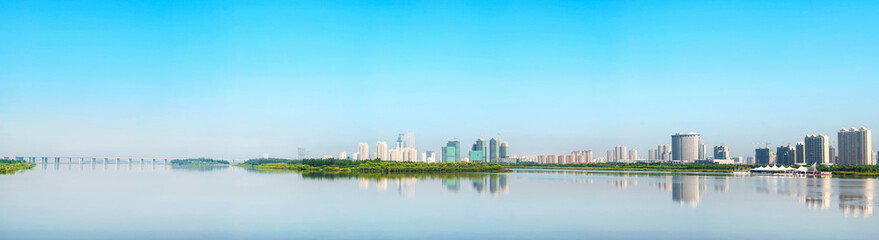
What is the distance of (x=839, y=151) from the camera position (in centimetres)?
7656

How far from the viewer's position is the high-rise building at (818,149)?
76.5 meters

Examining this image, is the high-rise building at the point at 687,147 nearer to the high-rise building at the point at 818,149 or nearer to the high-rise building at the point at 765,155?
the high-rise building at the point at 765,155

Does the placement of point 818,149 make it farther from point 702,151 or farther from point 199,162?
point 199,162

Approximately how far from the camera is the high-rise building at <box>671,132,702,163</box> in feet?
401

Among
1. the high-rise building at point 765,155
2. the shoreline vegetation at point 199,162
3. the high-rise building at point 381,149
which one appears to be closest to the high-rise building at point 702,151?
the high-rise building at point 765,155

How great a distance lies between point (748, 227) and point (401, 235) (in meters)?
7.10

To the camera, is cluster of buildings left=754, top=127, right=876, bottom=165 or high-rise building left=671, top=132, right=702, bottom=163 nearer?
cluster of buildings left=754, top=127, right=876, bottom=165

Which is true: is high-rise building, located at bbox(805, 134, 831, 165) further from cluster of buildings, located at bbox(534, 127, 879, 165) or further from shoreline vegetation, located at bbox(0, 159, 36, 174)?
shoreline vegetation, located at bbox(0, 159, 36, 174)

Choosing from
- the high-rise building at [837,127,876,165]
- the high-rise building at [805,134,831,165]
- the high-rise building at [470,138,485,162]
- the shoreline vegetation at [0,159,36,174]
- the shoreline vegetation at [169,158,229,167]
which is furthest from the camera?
the high-rise building at [470,138,485,162]

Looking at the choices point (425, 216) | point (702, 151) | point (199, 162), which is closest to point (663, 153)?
point (702, 151)

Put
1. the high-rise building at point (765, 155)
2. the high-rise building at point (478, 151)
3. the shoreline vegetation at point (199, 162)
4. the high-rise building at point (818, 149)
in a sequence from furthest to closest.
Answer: the high-rise building at point (478, 151) → the shoreline vegetation at point (199, 162) → the high-rise building at point (765, 155) → the high-rise building at point (818, 149)

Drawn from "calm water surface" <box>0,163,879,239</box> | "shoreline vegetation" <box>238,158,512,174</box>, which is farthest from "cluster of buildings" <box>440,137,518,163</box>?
"calm water surface" <box>0,163,879,239</box>

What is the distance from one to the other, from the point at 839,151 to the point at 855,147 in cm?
270

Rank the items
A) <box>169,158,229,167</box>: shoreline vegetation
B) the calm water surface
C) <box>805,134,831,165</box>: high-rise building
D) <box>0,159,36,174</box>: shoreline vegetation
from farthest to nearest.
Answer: <box>169,158,229,167</box>: shoreline vegetation → <box>805,134,831,165</box>: high-rise building → <box>0,159,36,174</box>: shoreline vegetation → the calm water surface
